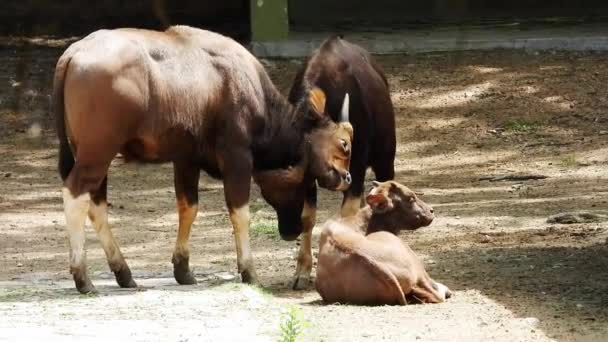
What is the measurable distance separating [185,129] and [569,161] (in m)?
6.79

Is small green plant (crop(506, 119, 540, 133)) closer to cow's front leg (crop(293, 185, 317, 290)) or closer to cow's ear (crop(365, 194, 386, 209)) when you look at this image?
cow's front leg (crop(293, 185, 317, 290))

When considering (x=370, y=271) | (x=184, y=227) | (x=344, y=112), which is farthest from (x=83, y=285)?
(x=344, y=112)

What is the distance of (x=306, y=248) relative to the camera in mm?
9742

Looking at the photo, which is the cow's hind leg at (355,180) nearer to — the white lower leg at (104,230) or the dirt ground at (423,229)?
the dirt ground at (423,229)

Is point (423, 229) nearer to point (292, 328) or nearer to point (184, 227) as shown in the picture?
point (184, 227)

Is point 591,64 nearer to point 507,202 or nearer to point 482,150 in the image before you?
point 482,150

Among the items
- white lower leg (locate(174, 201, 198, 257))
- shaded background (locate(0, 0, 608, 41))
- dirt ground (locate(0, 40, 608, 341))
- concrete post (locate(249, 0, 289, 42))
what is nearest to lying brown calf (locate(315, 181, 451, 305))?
dirt ground (locate(0, 40, 608, 341))

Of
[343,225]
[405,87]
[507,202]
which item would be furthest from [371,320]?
[405,87]

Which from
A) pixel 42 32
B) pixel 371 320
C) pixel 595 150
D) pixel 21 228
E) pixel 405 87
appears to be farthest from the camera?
pixel 42 32

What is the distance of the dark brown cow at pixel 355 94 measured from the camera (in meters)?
10.0

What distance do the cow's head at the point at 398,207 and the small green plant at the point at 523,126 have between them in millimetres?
6903

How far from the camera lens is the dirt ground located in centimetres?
776

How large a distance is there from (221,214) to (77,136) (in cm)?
470

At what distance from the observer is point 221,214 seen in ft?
42.8
